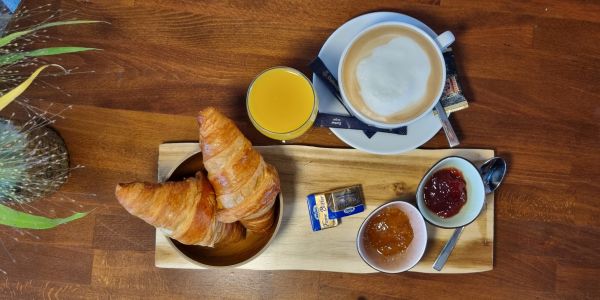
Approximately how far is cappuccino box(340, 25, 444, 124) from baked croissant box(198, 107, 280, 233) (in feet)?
0.91

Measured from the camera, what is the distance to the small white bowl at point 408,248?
1.16 meters

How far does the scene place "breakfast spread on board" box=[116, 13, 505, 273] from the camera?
3.76 feet

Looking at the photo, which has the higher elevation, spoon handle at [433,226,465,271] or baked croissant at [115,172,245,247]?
baked croissant at [115,172,245,247]

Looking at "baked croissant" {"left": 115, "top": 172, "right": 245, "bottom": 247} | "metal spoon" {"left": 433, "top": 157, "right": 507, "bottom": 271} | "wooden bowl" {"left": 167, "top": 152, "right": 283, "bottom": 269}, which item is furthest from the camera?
"metal spoon" {"left": 433, "top": 157, "right": 507, "bottom": 271}

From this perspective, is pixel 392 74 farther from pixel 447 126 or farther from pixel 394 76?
pixel 447 126

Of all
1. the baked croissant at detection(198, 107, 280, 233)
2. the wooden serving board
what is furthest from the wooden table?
the baked croissant at detection(198, 107, 280, 233)

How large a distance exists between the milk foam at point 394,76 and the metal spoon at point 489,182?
0.85ft

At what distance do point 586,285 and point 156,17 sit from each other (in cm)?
131

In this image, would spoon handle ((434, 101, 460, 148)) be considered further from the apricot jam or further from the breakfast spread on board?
the apricot jam

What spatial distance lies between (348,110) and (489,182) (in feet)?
1.30

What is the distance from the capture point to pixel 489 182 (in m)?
1.25

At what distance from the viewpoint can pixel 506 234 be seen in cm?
129

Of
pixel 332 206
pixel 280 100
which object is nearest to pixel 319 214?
pixel 332 206

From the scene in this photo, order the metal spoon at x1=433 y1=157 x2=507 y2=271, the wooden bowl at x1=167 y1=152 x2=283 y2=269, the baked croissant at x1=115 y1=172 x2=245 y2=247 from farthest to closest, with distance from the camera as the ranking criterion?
the metal spoon at x1=433 y1=157 x2=507 y2=271 < the wooden bowl at x1=167 y1=152 x2=283 y2=269 < the baked croissant at x1=115 y1=172 x2=245 y2=247
